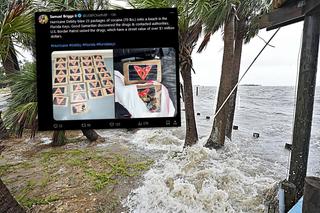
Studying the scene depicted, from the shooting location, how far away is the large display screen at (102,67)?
1.63m

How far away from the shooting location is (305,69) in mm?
2826

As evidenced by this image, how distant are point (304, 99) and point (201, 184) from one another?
2.08m

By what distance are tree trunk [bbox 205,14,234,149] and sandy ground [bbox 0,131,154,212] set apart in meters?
1.57

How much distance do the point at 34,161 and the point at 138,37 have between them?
4.95m

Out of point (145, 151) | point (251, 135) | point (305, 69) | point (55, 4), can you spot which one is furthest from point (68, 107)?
point (251, 135)

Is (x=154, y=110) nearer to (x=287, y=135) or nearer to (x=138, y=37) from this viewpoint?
(x=138, y=37)

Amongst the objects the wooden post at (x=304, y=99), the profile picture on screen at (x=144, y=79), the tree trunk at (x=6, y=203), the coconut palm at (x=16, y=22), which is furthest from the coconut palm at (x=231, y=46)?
the tree trunk at (x=6, y=203)

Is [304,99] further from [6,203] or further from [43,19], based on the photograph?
[6,203]

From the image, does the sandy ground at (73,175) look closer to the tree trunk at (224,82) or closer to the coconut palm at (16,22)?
the tree trunk at (224,82)

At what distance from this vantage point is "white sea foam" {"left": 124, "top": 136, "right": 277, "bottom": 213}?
3570 mm

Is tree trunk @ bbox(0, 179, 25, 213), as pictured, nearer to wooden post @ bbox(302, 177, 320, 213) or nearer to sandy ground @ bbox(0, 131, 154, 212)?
sandy ground @ bbox(0, 131, 154, 212)

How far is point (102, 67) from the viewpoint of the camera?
165 centimetres

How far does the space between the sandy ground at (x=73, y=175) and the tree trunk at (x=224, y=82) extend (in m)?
1.57

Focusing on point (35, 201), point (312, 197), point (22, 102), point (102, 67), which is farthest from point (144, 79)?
point (35, 201)
